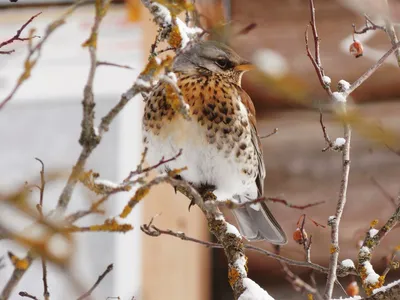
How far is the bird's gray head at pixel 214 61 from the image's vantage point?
182cm

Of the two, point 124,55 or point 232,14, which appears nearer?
point 232,14

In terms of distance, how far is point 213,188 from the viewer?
176 centimetres

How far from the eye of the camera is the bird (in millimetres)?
1648

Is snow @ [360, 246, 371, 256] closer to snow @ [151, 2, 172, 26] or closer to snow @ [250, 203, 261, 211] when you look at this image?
snow @ [151, 2, 172, 26]

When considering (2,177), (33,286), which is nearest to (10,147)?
(2,177)

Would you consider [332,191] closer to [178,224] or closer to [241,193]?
[178,224]

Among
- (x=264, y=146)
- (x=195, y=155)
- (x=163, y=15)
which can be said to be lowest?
(x=264, y=146)

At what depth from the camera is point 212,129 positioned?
65.7 inches

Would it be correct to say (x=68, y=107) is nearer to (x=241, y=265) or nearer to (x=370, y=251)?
(x=241, y=265)

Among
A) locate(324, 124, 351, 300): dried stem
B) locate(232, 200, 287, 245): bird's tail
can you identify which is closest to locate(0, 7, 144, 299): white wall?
locate(232, 200, 287, 245): bird's tail

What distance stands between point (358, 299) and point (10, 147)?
6.83 ft

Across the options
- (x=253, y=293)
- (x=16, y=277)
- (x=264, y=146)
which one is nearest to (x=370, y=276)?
(x=253, y=293)

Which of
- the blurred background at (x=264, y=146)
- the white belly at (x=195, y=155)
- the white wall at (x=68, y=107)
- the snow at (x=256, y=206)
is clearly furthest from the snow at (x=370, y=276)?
the white wall at (x=68, y=107)

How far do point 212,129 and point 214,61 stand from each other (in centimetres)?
24
